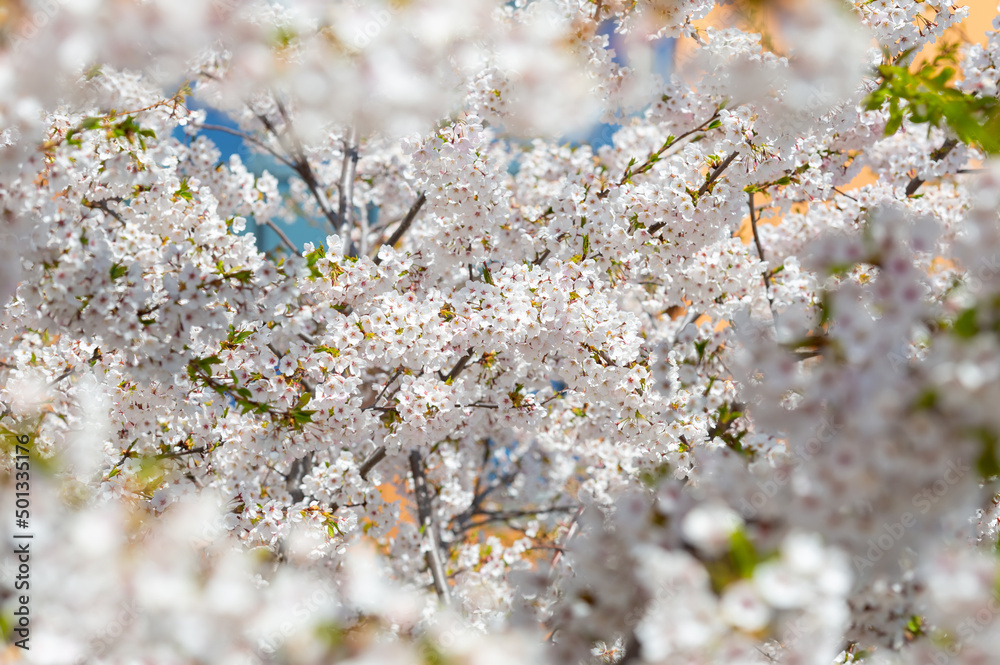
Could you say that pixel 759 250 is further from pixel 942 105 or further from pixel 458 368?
pixel 942 105

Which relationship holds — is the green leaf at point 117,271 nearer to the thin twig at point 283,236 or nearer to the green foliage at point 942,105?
the thin twig at point 283,236

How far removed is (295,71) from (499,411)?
2.15 meters

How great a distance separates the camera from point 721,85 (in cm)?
323

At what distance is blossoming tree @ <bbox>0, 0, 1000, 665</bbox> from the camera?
3.51 ft

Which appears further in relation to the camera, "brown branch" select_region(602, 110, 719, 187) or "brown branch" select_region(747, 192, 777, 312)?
"brown branch" select_region(747, 192, 777, 312)

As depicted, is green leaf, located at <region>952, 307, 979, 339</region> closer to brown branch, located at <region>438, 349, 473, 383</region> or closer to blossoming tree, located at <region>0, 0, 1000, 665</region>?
blossoming tree, located at <region>0, 0, 1000, 665</region>

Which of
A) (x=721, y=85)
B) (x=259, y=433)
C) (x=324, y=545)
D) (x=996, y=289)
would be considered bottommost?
(x=996, y=289)

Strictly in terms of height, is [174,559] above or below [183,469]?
below

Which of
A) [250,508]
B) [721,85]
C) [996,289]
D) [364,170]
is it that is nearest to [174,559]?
[996,289]

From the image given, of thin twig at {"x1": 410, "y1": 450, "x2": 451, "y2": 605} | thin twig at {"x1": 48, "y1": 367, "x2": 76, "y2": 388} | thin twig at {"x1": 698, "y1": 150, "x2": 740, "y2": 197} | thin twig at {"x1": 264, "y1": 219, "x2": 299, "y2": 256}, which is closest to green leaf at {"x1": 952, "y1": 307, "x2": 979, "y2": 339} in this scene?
thin twig at {"x1": 698, "y1": 150, "x2": 740, "y2": 197}

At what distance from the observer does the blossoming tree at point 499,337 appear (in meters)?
1.07

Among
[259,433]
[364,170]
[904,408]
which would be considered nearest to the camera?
[904,408]

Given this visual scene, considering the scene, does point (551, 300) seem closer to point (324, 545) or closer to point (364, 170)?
point (324, 545)

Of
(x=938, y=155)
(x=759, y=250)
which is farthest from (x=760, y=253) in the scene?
(x=938, y=155)
